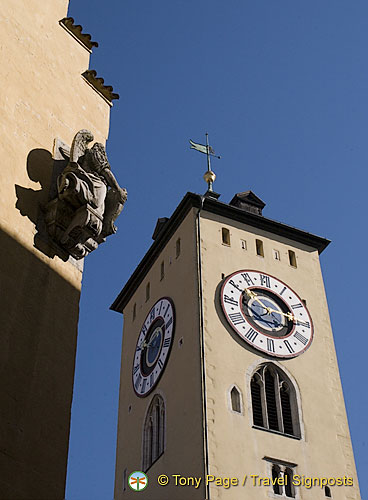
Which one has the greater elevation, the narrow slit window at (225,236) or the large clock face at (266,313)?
the narrow slit window at (225,236)

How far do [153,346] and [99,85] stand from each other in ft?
58.8

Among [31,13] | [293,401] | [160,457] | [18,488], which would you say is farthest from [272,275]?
[18,488]

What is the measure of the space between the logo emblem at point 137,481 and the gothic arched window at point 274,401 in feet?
12.4

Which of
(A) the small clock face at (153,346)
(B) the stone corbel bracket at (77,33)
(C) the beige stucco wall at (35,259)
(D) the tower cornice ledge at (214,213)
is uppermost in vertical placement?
(D) the tower cornice ledge at (214,213)

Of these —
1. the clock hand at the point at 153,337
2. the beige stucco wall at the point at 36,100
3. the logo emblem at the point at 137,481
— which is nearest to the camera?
the beige stucco wall at the point at 36,100

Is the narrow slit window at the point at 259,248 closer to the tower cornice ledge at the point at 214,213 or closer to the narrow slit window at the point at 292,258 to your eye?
the tower cornice ledge at the point at 214,213

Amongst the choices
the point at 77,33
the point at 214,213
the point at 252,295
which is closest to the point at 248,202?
the point at 214,213

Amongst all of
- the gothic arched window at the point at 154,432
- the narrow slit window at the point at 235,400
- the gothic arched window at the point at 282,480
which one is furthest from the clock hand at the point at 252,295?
the gothic arched window at the point at 282,480

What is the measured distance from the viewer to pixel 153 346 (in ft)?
87.8

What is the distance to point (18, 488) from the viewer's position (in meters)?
6.02

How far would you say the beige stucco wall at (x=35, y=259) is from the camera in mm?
6309

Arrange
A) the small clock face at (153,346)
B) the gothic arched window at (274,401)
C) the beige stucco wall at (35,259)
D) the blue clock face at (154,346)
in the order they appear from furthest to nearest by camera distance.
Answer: the blue clock face at (154,346) → the small clock face at (153,346) → the gothic arched window at (274,401) → the beige stucco wall at (35,259)

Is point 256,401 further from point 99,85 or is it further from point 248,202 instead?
point 99,85

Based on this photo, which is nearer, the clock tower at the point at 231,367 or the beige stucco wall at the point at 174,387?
the clock tower at the point at 231,367
